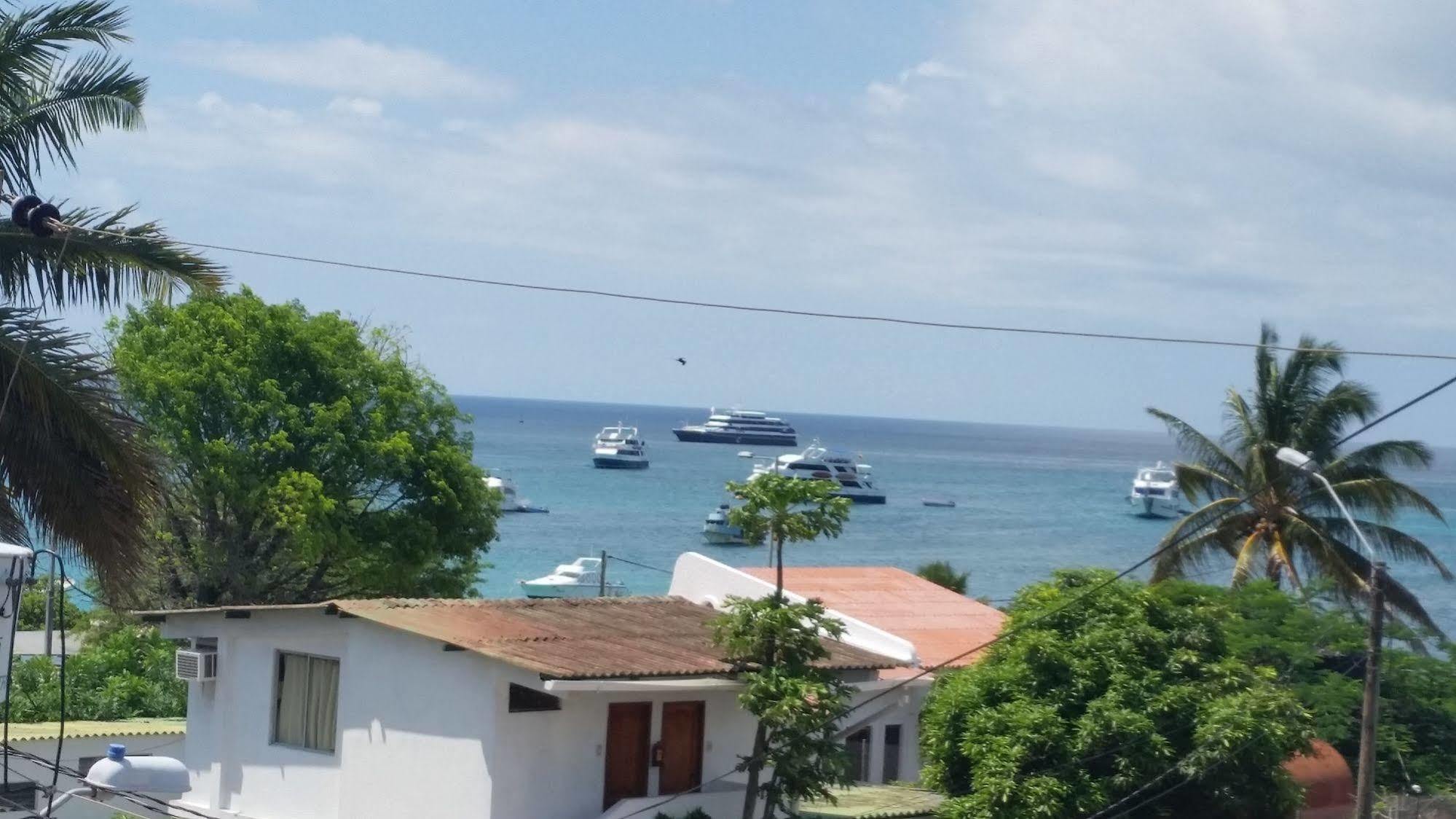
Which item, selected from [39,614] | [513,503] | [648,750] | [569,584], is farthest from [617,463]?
[648,750]

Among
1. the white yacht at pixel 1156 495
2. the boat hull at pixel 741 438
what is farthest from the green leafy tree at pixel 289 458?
the boat hull at pixel 741 438

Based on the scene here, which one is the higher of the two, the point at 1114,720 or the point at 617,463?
the point at 1114,720

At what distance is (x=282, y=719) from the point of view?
1973 cm

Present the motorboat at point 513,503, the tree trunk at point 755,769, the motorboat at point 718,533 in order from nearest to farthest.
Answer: the tree trunk at point 755,769 → the motorboat at point 718,533 → the motorboat at point 513,503

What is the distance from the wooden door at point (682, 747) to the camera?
62.3 feet

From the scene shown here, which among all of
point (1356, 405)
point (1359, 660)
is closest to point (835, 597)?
point (1359, 660)

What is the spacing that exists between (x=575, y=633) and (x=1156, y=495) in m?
115

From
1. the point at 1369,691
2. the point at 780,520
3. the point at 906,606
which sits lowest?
the point at 906,606

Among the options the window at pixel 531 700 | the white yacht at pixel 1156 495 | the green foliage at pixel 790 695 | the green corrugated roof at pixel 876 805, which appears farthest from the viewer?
the white yacht at pixel 1156 495

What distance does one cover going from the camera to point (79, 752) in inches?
894

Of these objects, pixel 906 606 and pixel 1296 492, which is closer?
pixel 906 606

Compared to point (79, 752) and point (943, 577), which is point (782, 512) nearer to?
point (79, 752)

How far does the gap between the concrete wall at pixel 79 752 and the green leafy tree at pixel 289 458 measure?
10443 millimetres

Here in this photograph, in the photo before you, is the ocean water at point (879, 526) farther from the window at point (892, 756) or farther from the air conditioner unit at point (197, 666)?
the air conditioner unit at point (197, 666)
